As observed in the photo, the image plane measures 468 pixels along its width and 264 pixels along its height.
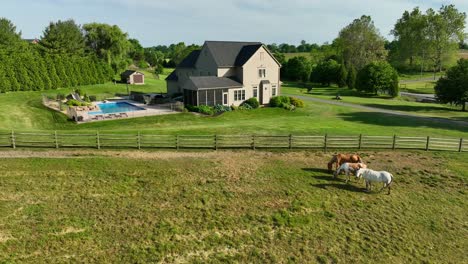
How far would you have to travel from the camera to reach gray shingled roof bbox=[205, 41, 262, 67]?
46619mm

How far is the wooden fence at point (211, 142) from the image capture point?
78.8 feet

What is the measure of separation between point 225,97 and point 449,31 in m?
84.3

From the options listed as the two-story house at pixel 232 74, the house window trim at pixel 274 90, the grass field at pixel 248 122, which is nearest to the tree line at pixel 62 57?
the grass field at pixel 248 122

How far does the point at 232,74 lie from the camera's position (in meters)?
47.5

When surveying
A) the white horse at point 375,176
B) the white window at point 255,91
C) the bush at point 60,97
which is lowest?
the white horse at point 375,176

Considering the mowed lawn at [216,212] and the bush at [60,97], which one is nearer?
the mowed lawn at [216,212]

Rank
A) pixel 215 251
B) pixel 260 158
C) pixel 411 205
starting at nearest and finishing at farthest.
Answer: pixel 215 251, pixel 411 205, pixel 260 158

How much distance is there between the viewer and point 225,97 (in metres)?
44.5

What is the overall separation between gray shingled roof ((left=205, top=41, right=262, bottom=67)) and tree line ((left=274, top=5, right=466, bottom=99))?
31670 mm

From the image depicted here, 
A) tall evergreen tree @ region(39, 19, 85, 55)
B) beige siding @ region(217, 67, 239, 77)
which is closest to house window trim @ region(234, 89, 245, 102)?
beige siding @ region(217, 67, 239, 77)

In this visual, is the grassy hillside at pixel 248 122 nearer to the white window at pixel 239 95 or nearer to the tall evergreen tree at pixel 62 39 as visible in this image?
the white window at pixel 239 95

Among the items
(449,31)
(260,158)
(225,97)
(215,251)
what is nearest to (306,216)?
(215,251)

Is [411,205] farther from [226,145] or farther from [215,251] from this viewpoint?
[226,145]

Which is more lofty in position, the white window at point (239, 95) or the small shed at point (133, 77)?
the small shed at point (133, 77)
